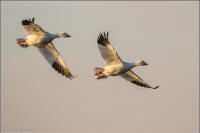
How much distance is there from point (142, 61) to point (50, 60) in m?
5.60

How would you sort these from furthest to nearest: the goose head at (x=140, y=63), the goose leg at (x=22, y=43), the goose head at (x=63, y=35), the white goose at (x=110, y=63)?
the goose head at (x=63, y=35)
the goose leg at (x=22, y=43)
the goose head at (x=140, y=63)
the white goose at (x=110, y=63)

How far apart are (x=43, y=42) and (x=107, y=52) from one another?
391cm

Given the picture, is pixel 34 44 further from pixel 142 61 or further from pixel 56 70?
pixel 142 61

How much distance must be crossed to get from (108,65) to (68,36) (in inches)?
149

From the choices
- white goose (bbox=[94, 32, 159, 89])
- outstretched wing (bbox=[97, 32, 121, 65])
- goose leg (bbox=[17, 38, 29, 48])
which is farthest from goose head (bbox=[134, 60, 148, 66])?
goose leg (bbox=[17, 38, 29, 48])

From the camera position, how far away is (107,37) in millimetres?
42406

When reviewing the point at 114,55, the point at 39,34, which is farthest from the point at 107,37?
the point at 39,34

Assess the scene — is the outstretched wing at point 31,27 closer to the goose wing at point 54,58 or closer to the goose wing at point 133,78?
the goose wing at point 54,58

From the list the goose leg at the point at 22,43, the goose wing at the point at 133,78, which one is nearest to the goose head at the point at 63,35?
the goose leg at the point at 22,43

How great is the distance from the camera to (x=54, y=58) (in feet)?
146

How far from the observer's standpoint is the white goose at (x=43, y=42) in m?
43.0

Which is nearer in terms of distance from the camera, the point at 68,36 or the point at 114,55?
the point at 114,55

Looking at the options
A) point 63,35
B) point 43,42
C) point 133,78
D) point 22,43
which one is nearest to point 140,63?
point 133,78

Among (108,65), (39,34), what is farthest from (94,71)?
(39,34)
